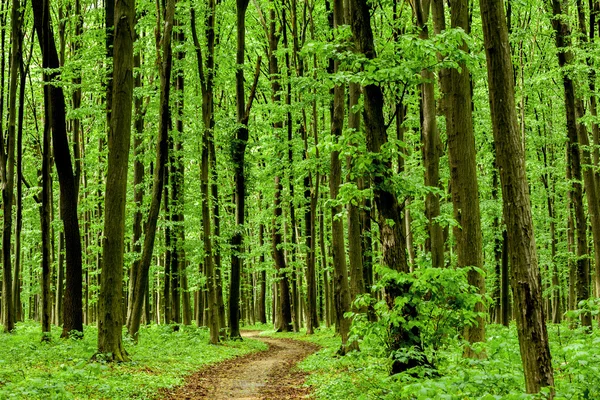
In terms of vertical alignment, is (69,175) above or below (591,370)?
above

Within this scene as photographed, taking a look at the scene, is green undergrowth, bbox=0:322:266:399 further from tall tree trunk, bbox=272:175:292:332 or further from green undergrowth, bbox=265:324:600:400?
tall tree trunk, bbox=272:175:292:332

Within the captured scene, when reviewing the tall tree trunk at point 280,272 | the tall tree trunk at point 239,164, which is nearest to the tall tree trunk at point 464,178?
the tall tree trunk at point 239,164

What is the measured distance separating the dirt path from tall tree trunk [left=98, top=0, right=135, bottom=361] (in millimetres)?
2045

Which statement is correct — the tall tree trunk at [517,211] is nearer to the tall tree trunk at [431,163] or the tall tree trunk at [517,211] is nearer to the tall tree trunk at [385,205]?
the tall tree trunk at [385,205]

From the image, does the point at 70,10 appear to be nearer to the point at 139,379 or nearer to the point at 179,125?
the point at 179,125

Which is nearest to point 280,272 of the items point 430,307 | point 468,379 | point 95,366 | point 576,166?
point 576,166

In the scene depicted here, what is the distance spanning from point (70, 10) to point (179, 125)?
6371mm

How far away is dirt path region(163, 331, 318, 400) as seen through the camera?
1004cm

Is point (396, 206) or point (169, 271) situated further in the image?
point (169, 271)

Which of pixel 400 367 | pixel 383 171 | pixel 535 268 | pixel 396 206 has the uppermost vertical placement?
pixel 383 171

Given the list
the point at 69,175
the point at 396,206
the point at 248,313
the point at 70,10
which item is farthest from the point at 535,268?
the point at 248,313

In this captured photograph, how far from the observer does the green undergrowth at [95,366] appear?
8102 mm

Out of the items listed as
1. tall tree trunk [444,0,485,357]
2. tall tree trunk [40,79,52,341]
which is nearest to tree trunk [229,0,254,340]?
tall tree trunk [40,79,52,341]

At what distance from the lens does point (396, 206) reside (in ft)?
27.4
